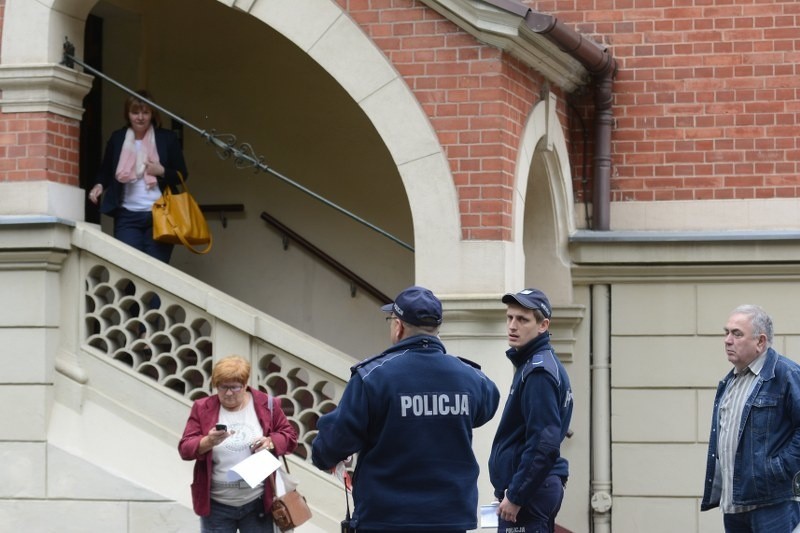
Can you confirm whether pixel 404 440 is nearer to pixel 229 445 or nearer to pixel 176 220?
pixel 229 445

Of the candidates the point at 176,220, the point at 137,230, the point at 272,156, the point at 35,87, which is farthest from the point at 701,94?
the point at 35,87

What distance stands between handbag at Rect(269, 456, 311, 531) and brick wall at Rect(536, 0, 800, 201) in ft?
13.0

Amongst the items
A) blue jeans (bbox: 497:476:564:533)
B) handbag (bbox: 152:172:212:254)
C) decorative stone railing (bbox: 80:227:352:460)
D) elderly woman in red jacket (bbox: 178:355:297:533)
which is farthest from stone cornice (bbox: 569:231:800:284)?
blue jeans (bbox: 497:476:564:533)

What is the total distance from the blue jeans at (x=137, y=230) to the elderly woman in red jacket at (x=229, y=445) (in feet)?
7.94

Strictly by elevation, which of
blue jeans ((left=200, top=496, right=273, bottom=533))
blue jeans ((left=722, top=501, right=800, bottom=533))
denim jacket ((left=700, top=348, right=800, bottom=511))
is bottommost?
blue jeans ((left=200, top=496, right=273, bottom=533))

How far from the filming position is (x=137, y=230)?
10727 millimetres

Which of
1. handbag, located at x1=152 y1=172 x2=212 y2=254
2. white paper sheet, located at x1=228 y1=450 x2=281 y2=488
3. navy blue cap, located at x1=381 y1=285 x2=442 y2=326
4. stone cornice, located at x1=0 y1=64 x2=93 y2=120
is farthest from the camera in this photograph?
handbag, located at x1=152 y1=172 x2=212 y2=254

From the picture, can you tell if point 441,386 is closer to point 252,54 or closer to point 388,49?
point 388,49

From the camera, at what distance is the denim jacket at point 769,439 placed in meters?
7.54

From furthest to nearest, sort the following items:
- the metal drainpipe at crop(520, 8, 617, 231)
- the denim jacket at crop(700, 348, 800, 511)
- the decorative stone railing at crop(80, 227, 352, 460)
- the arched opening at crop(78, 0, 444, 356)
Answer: the arched opening at crop(78, 0, 444, 356), the metal drainpipe at crop(520, 8, 617, 231), the decorative stone railing at crop(80, 227, 352, 460), the denim jacket at crop(700, 348, 800, 511)

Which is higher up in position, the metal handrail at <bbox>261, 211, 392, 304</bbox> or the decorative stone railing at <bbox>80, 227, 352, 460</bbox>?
the metal handrail at <bbox>261, 211, 392, 304</bbox>

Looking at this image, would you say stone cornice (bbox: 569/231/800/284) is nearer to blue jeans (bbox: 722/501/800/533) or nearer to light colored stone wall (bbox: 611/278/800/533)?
light colored stone wall (bbox: 611/278/800/533)

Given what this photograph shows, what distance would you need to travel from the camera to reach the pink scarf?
419 inches

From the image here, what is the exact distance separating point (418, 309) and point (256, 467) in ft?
6.13
